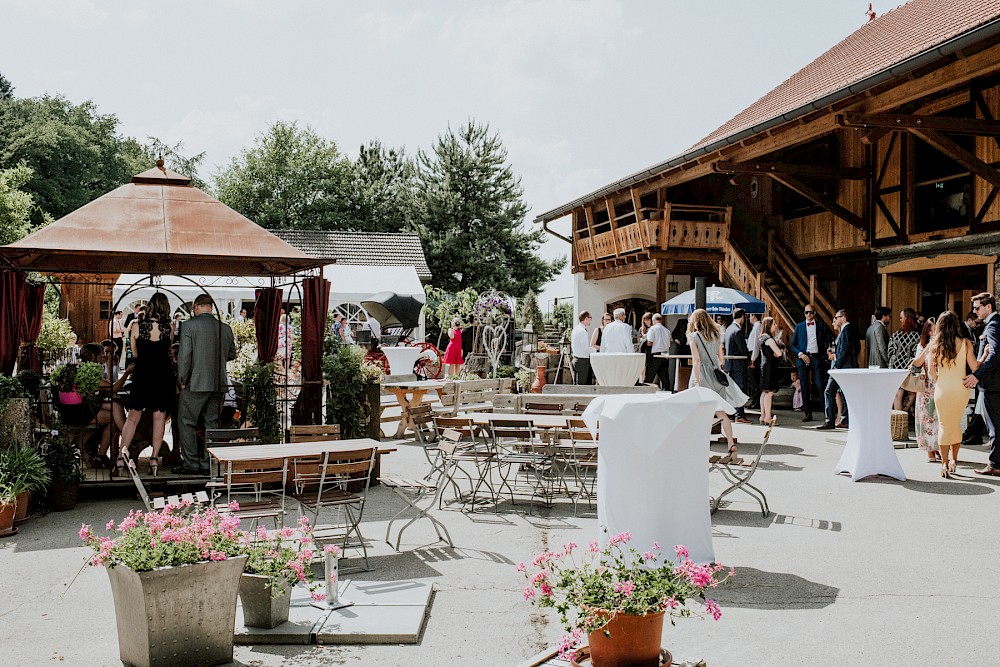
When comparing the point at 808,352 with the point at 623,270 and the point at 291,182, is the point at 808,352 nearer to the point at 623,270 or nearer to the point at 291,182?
the point at 623,270

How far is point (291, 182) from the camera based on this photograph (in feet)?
164

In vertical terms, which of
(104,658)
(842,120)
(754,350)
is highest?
(842,120)

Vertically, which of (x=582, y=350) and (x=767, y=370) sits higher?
(x=582, y=350)

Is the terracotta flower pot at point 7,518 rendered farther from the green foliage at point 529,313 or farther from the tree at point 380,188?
the tree at point 380,188

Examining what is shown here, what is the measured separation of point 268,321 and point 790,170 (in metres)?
10.4

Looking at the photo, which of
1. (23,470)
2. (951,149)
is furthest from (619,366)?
(23,470)

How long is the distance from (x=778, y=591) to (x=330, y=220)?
151 feet

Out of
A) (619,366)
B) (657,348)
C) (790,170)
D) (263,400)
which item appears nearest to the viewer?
(263,400)

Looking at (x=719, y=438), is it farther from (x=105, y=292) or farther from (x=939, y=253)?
(x=105, y=292)

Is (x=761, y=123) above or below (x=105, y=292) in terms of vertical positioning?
above

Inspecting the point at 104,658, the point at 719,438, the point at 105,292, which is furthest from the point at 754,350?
the point at 105,292

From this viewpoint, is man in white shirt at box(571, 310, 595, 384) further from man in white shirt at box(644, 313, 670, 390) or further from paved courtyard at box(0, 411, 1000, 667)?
paved courtyard at box(0, 411, 1000, 667)

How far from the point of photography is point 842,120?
486 inches

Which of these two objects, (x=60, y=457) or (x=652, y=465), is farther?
(x=60, y=457)
